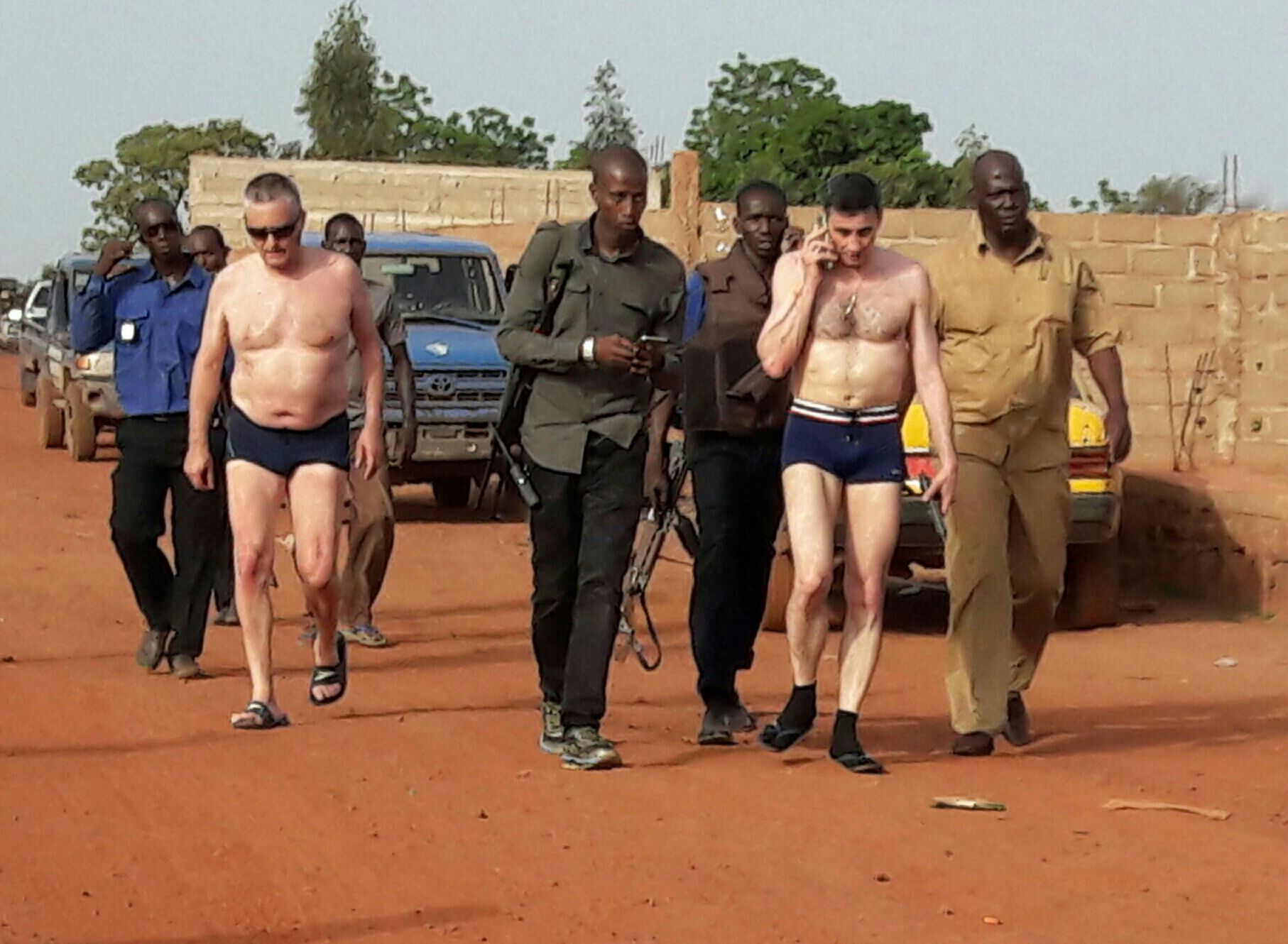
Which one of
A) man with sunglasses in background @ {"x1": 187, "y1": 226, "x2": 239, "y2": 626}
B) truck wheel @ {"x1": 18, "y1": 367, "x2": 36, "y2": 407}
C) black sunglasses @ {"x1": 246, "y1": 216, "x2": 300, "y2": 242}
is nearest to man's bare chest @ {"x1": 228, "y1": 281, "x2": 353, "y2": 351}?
black sunglasses @ {"x1": 246, "y1": 216, "x2": 300, "y2": 242}

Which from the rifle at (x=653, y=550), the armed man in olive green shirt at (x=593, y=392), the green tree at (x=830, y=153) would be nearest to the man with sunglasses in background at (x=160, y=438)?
the rifle at (x=653, y=550)

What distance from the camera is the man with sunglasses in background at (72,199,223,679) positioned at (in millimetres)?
11203

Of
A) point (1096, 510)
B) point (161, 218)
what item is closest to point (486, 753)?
point (161, 218)

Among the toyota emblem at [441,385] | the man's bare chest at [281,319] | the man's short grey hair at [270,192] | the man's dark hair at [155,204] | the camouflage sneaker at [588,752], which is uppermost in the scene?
the man's short grey hair at [270,192]

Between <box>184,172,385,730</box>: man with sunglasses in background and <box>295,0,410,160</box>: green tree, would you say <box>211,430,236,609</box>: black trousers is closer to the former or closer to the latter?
<box>184,172,385,730</box>: man with sunglasses in background

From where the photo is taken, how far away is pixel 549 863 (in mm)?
7199

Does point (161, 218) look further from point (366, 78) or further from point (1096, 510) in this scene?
point (366, 78)

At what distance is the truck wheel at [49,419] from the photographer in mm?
27391

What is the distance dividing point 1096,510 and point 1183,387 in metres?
4.84

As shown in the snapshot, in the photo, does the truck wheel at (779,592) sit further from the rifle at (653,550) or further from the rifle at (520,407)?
the rifle at (520,407)

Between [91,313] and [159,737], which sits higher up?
[91,313]

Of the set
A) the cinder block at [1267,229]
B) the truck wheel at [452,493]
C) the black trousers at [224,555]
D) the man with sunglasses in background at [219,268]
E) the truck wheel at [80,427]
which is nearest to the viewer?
the black trousers at [224,555]

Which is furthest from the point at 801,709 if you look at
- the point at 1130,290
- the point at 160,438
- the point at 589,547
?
the point at 1130,290

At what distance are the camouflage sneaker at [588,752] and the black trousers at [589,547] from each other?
4cm
